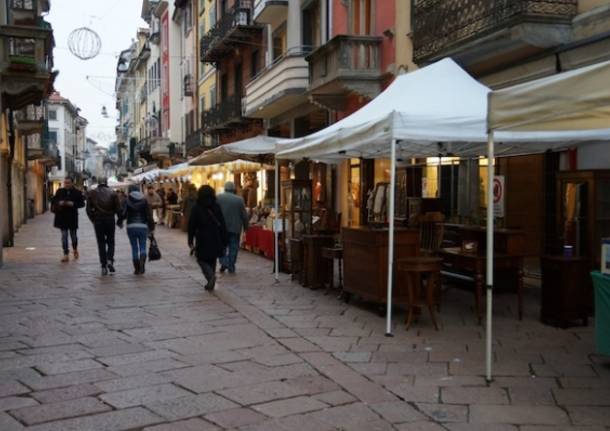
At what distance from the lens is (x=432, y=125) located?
6789 millimetres

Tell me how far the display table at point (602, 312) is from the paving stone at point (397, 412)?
6.13 ft

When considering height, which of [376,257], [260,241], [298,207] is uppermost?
[298,207]

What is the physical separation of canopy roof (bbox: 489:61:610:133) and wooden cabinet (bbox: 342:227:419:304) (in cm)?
268

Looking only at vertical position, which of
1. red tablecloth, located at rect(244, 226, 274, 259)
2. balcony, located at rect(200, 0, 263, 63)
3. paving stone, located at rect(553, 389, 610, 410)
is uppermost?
balcony, located at rect(200, 0, 263, 63)

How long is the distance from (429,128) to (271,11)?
14174mm

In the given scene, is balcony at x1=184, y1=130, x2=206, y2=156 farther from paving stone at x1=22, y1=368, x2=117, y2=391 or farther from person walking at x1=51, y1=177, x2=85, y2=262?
paving stone at x1=22, y1=368, x2=117, y2=391

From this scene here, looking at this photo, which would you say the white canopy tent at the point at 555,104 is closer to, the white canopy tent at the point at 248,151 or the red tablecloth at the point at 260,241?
the white canopy tent at the point at 248,151

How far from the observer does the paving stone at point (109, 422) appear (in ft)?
14.1

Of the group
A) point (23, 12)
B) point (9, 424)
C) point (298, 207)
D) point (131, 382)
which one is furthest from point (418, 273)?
point (23, 12)

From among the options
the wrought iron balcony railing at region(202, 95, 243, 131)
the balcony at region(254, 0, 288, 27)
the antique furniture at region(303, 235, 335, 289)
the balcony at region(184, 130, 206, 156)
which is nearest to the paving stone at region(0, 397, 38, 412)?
the antique furniture at region(303, 235, 335, 289)

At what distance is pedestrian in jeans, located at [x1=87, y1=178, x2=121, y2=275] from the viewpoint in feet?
38.2

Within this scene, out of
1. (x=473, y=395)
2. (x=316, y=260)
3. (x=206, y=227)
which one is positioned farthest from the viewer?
(x=316, y=260)

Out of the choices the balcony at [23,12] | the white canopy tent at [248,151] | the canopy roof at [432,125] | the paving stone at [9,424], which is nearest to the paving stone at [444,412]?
the paving stone at [9,424]

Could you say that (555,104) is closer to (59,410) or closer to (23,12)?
(59,410)
